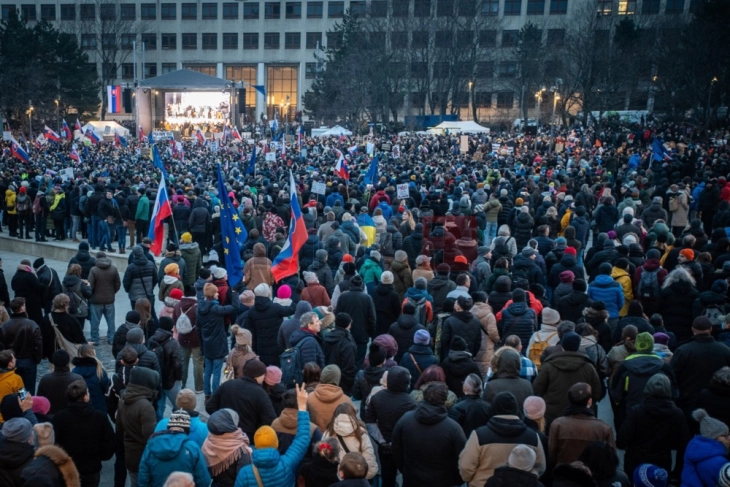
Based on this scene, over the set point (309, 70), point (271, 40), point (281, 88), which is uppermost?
point (271, 40)

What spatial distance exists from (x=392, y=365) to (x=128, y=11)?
264 feet

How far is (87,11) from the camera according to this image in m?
77.6

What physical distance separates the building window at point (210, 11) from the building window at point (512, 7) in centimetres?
3053

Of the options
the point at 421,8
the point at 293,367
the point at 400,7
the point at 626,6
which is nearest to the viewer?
the point at 293,367

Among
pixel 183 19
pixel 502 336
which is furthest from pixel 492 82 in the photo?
pixel 502 336

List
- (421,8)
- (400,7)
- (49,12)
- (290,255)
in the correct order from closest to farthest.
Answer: (290,255) → (421,8) → (400,7) → (49,12)

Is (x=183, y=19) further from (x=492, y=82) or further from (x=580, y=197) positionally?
(x=580, y=197)

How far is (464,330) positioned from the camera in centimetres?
813

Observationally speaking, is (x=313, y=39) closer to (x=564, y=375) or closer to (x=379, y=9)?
(x=379, y=9)

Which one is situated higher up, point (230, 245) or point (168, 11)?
point (168, 11)

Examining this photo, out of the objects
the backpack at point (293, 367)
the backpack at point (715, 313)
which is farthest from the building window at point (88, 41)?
the backpack at point (715, 313)

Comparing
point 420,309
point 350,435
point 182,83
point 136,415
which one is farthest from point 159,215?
point 182,83

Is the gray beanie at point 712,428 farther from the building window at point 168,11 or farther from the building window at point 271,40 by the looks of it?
the building window at point 168,11

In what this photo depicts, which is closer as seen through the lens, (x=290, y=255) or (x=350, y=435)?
(x=350, y=435)
